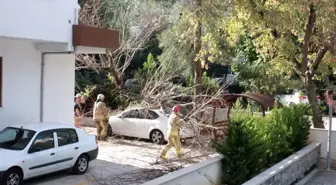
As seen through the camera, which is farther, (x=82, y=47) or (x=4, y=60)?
(x=82, y=47)

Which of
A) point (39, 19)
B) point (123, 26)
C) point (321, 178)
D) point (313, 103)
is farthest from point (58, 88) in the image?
point (123, 26)

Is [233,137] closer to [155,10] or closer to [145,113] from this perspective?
[145,113]

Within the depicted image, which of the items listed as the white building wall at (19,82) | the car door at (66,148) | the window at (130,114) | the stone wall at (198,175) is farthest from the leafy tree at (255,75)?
the stone wall at (198,175)

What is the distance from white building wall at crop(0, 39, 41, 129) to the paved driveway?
223 cm

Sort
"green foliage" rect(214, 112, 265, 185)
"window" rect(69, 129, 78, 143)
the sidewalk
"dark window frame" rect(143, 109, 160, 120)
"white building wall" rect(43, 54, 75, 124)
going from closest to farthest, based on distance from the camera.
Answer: "green foliage" rect(214, 112, 265, 185) → "window" rect(69, 129, 78, 143) → the sidewalk → "white building wall" rect(43, 54, 75, 124) → "dark window frame" rect(143, 109, 160, 120)

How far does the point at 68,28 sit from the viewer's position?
12469mm

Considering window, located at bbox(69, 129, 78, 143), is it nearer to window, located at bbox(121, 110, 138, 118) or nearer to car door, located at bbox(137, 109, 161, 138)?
car door, located at bbox(137, 109, 161, 138)

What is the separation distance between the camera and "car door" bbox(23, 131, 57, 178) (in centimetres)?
975

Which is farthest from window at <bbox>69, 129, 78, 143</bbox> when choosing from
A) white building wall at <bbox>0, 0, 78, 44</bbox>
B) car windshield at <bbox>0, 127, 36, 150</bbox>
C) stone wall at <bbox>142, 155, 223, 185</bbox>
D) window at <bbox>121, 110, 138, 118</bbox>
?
window at <bbox>121, 110, 138, 118</bbox>

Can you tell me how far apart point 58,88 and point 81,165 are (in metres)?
3.30

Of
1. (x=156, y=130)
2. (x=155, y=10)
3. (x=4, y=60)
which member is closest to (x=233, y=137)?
(x=4, y=60)

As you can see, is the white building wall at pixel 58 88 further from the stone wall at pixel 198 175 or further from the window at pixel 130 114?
the stone wall at pixel 198 175

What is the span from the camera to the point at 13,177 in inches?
370

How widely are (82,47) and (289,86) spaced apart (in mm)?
16878
